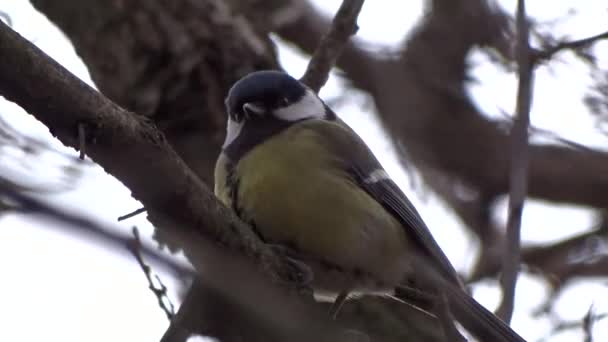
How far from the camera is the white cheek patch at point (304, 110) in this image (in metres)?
3.72

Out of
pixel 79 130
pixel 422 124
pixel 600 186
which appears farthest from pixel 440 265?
pixel 422 124

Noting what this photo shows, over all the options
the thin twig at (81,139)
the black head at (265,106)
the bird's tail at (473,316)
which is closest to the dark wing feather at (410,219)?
the bird's tail at (473,316)

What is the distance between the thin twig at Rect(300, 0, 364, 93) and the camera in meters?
3.62

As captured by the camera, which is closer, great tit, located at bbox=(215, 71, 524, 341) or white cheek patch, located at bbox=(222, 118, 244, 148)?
great tit, located at bbox=(215, 71, 524, 341)

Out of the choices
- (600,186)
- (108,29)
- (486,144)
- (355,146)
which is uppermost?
(486,144)

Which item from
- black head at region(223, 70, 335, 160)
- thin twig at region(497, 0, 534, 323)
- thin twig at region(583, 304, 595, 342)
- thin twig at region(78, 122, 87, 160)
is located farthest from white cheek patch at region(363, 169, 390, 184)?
thin twig at region(78, 122, 87, 160)

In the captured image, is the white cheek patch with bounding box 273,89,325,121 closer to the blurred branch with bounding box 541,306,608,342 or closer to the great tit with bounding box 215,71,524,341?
the great tit with bounding box 215,71,524,341

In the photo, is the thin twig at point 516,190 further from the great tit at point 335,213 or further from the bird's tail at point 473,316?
the bird's tail at point 473,316

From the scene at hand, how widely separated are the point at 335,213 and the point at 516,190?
79 centimetres

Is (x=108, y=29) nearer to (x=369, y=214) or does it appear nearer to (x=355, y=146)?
(x=355, y=146)

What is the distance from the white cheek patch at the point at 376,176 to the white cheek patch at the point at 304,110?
0.42 m

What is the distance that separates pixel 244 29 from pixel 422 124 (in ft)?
6.66

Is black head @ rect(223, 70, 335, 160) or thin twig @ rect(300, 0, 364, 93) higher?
thin twig @ rect(300, 0, 364, 93)

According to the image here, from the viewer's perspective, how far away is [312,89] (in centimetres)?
389
